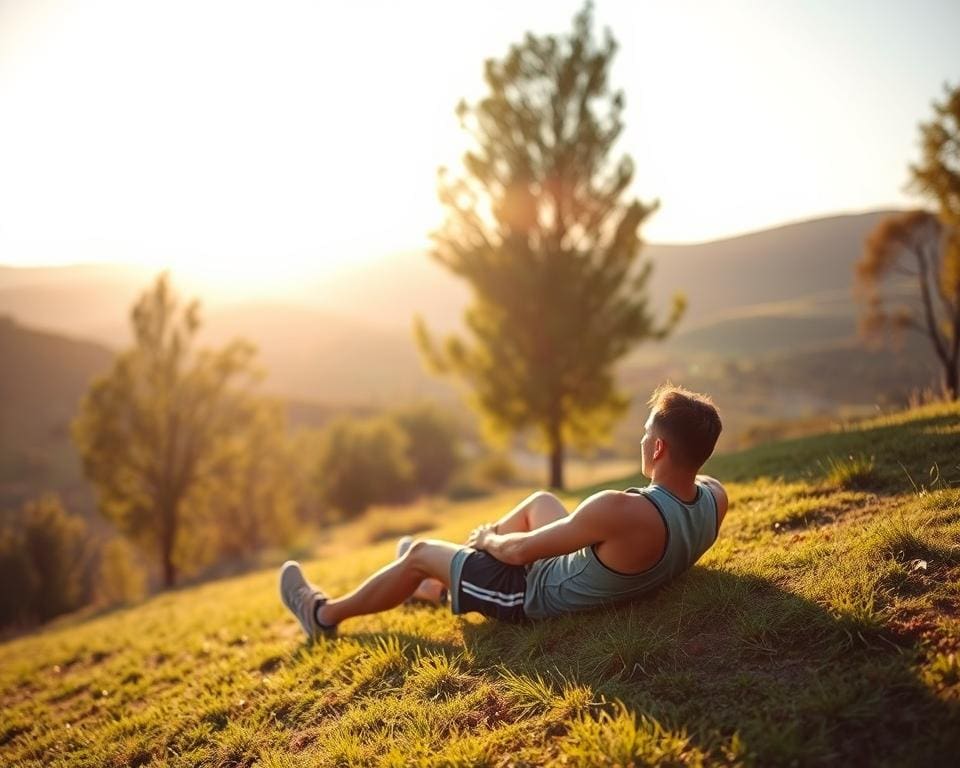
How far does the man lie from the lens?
121 inches

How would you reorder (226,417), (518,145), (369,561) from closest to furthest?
(369,561) → (518,145) → (226,417)

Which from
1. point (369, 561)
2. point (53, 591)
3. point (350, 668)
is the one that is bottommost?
point (53, 591)

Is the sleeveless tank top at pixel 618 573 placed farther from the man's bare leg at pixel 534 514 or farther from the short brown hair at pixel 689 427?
the man's bare leg at pixel 534 514

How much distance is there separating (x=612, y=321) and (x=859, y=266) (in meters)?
8.24

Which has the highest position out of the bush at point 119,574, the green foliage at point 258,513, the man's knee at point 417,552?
the man's knee at point 417,552

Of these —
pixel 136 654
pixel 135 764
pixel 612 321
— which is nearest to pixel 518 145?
pixel 612 321

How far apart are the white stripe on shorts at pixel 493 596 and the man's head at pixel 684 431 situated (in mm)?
1194

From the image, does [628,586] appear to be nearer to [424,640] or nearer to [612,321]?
[424,640]

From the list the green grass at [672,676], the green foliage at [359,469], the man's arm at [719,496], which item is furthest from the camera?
the green foliage at [359,469]

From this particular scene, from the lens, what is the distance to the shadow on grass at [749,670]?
213cm

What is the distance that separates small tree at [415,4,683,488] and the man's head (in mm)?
11768

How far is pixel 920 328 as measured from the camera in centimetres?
1570

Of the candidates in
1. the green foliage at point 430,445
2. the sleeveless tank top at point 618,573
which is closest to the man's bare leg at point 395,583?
the sleeveless tank top at point 618,573

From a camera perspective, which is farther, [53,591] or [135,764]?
[53,591]
